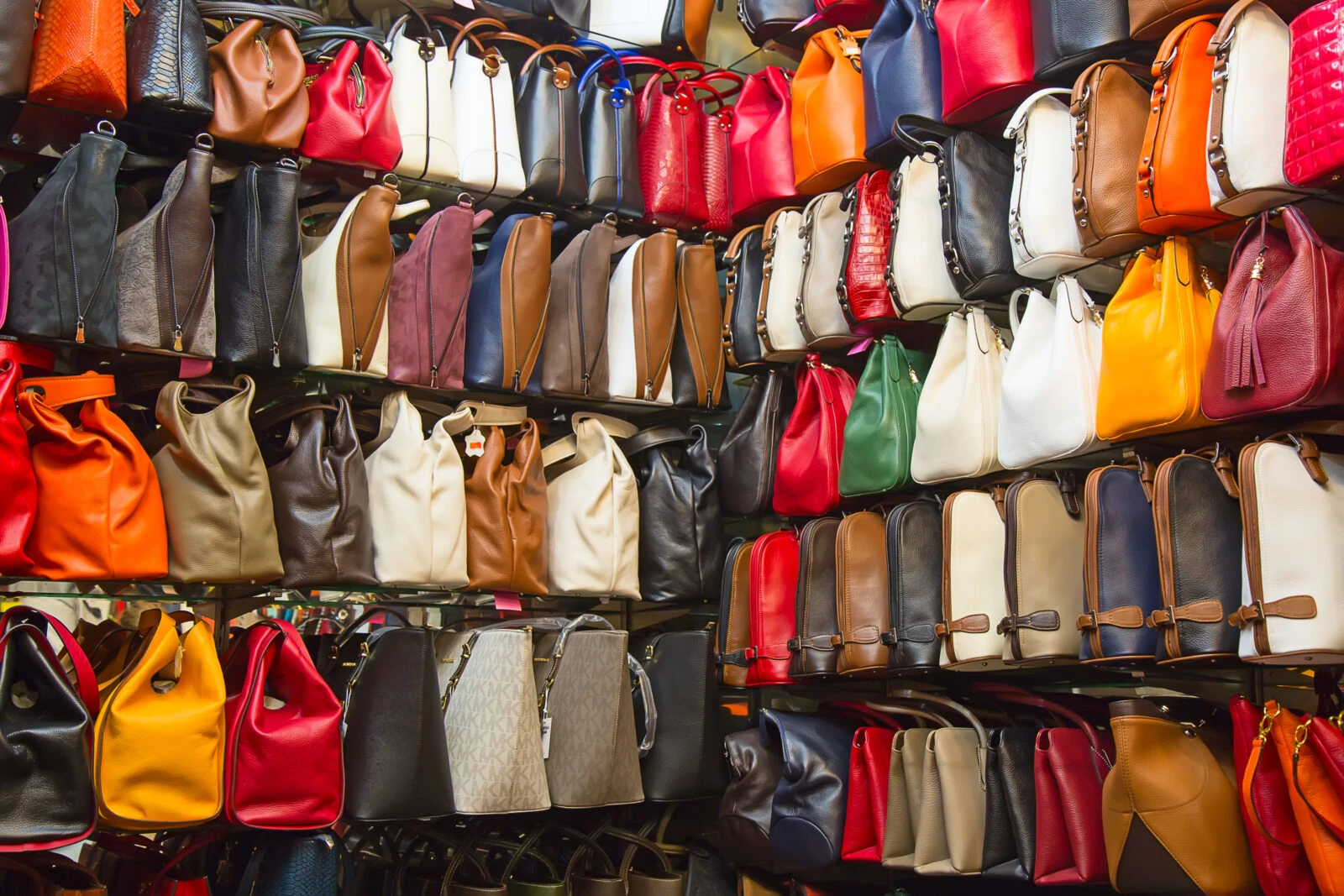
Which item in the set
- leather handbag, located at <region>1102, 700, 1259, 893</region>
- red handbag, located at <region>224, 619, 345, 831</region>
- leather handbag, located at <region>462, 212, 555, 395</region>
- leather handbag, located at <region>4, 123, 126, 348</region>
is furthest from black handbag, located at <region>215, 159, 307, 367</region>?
leather handbag, located at <region>1102, 700, 1259, 893</region>

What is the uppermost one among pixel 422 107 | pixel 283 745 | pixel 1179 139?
pixel 422 107

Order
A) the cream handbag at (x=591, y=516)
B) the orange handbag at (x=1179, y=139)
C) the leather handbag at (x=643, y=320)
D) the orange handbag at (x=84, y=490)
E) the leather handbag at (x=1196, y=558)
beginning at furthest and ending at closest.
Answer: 1. the leather handbag at (x=643, y=320)
2. the cream handbag at (x=591, y=516)
3. the orange handbag at (x=84, y=490)
4. the orange handbag at (x=1179, y=139)
5. the leather handbag at (x=1196, y=558)

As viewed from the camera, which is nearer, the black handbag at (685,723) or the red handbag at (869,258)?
the red handbag at (869,258)

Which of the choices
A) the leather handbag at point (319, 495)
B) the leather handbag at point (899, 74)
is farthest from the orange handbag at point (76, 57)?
the leather handbag at point (899, 74)

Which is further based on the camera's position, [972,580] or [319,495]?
[319,495]

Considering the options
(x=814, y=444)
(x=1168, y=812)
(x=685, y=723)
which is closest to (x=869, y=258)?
(x=814, y=444)

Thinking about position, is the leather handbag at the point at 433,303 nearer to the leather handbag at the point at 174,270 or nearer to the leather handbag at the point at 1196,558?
the leather handbag at the point at 174,270

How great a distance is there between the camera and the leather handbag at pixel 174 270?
9.78 feet

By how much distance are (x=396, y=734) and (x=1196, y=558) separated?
2.03 m

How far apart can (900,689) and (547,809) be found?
1150 millimetres

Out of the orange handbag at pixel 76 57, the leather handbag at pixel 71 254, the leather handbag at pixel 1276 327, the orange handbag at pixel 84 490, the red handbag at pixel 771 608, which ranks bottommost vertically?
the red handbag at pixel 771 608

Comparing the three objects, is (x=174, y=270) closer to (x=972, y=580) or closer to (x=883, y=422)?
(x=883, y=422)

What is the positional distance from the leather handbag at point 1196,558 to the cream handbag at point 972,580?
1.57 feet

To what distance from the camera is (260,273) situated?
3.16 m
